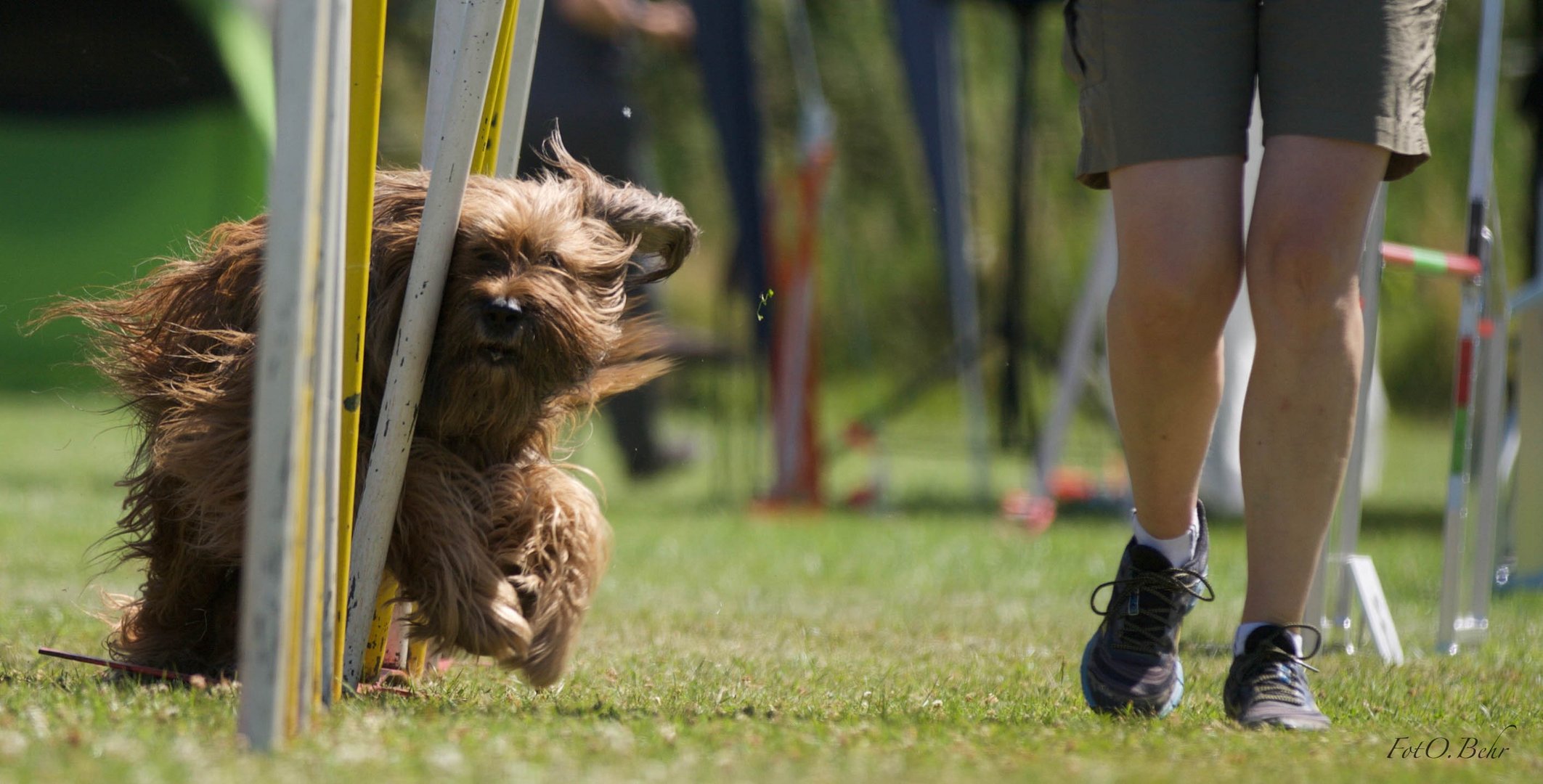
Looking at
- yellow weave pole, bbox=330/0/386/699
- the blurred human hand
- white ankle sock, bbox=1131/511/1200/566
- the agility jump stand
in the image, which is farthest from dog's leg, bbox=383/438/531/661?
the blurred human hand

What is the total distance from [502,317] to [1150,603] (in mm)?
1201

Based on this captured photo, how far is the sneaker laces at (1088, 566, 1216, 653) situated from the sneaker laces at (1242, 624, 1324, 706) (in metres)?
0.17

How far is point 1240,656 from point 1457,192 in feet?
43.7

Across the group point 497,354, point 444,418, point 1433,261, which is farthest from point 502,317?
point 1433,261

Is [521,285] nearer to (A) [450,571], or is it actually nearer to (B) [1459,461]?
(A) [450,571]

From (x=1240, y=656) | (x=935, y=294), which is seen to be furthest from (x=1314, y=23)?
(x=935, y=294)

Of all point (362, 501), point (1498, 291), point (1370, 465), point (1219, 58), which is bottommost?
point (1370, 465)

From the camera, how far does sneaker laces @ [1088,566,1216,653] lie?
2535 mm

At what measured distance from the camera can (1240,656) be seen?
2422 millimetres

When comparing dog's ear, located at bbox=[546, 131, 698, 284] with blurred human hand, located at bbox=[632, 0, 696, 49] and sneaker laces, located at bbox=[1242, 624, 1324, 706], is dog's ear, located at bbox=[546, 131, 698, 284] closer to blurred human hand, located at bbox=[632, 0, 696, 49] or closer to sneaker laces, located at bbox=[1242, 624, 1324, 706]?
sneaker laces, located at bbox=[1242, 624, 1324, 706]

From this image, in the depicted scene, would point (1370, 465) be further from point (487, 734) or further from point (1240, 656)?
point (487, 734)

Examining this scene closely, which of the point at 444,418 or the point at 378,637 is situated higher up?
the point at 444,418

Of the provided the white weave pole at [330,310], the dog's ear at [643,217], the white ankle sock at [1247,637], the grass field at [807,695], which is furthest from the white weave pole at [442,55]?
the white ankle sock at [1247,637]

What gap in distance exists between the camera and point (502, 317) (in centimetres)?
259
